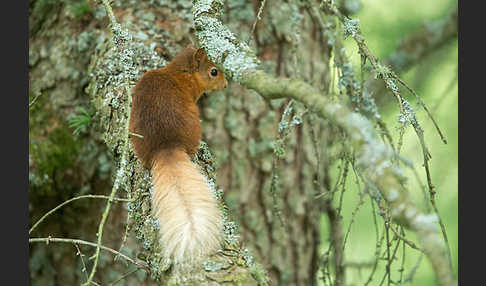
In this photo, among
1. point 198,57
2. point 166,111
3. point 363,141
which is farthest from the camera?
point 198,57

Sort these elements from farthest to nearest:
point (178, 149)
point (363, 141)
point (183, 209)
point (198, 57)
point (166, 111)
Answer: point (198, 57) → point (166, 111) → point (178, 149) → point (183, 209) → point (363, 141)

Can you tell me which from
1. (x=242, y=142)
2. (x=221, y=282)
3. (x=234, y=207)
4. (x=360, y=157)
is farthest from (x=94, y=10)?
(x=360, y=157)

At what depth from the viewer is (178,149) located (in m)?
1.90

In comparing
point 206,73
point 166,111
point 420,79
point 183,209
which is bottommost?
point 183,209

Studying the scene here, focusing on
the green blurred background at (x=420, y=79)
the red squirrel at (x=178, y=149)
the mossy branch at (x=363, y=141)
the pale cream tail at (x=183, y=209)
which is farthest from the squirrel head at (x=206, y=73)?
the green blurred background at (x=420, y=79)

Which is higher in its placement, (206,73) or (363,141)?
(206,73)

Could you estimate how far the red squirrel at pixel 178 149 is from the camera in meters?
1.47

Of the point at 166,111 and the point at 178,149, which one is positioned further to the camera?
the point at 166,111

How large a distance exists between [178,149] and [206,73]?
587mm

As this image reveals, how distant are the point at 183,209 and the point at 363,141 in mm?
615

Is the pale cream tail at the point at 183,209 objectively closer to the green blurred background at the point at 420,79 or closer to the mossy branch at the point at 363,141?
the mossy branch at the point at 363,141

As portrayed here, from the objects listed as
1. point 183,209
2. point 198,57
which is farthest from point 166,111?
point 183,209

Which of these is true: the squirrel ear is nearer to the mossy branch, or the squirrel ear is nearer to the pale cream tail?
→ the pale cream tail

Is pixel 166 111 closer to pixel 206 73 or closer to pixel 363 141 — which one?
pixel 206 73
